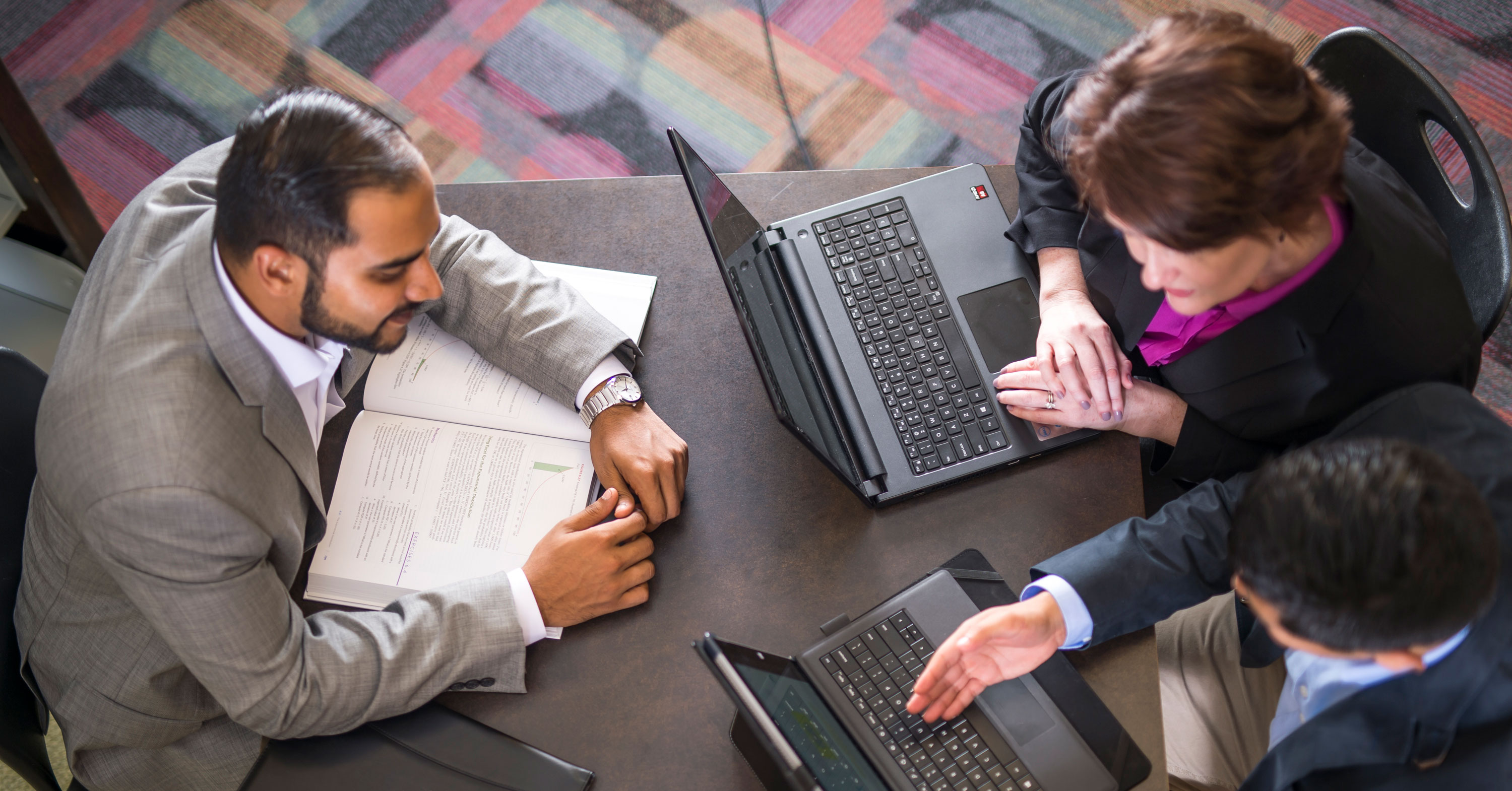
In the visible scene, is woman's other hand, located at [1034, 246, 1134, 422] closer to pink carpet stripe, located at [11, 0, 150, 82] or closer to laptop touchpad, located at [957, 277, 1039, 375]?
laptop touchpad, located at [957, 277, 1039, 375]

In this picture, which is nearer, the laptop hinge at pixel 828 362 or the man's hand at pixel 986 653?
the man's hand at pixel 986 653

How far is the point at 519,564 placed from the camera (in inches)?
43.6

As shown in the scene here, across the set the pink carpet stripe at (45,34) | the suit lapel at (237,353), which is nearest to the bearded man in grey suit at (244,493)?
the suit lapel at (237,353)

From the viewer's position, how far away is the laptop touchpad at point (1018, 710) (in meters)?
0.99

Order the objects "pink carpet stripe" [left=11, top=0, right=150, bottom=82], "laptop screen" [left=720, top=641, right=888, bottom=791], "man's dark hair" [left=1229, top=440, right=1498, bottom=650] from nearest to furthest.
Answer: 1. "man's dark hair" [left=1229, top=440, right=1498, bottom=650]
2. "laptop screen" [left=720, top=641, right=888, bottom=791]
3. "pink carpet stripe" [left=11, top=0, right=150, bottom=82]

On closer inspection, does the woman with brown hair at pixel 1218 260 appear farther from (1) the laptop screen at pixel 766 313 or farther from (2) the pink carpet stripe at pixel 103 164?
(2) the pink carpet stripe at pixel 103 164

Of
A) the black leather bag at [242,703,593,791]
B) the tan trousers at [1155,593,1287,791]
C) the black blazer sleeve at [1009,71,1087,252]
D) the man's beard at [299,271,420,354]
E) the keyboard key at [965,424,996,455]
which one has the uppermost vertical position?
the black blazer sleeve at [1009,71,1087,252]

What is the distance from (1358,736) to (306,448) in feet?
3.73

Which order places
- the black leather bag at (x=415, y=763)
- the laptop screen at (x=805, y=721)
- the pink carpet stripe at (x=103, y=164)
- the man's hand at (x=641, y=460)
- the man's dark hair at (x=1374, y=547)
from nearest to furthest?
the man's dark hair at (x=1374, y=547) < the laptop screen at (x=805, y=721) < the black leather bag at (x=415, y=763) < the man's hand at (x=641, y=460) < the pink carpet stripe at (x=103, y=164)

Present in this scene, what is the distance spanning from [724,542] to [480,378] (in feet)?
1.27

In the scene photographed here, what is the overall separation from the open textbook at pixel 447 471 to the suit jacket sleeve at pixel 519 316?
3 cm

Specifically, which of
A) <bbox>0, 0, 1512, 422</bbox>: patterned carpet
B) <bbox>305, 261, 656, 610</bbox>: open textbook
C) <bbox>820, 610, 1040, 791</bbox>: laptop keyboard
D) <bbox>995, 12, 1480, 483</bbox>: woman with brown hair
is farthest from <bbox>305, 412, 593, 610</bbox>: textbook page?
<bbox>0, 0, 1512, 422</bbox>: patterned carpet

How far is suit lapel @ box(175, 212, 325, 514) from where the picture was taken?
1.01 metres

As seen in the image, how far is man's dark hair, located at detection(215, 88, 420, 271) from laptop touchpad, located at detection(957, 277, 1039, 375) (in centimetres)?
70
